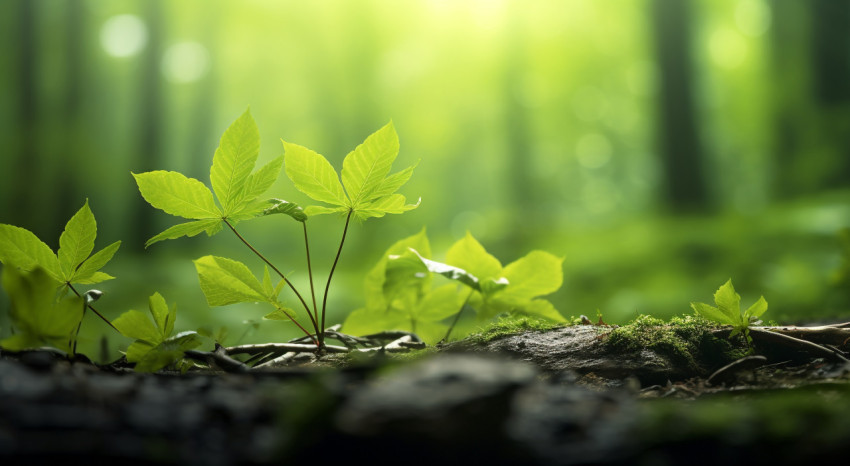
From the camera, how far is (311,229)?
16.9 metres

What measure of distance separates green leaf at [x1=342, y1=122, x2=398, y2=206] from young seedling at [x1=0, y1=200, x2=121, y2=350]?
53 cm

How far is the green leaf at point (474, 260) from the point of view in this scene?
5.08 ft

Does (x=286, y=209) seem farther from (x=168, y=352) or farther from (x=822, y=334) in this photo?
(x=822, y=334)

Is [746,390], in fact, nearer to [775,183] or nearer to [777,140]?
[775,183]

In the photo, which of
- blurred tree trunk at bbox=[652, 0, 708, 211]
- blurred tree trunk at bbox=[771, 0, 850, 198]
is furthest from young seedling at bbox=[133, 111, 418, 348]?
blurred tree trunk at bbox=[771, 0, 850, 198]

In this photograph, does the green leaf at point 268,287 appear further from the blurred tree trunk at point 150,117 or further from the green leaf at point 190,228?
the blurred tree trunk at point 150,117

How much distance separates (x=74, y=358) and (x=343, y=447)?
876mm

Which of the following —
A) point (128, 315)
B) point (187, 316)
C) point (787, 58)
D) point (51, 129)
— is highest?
point (787, 58)

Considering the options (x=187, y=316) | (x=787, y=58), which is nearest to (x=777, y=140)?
(x=787, y=58)

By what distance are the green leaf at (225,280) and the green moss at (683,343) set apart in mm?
868

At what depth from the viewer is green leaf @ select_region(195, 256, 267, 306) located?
128 centimetres

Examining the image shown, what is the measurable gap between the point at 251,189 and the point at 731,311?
3.64 ft

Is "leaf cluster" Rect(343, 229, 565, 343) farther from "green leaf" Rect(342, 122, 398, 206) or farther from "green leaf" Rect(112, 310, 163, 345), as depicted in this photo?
"green leaf" Rect(112, 310, 163, 345)

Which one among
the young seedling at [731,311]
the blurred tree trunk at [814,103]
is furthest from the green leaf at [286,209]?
the blurred tree trunk at [814,103]
